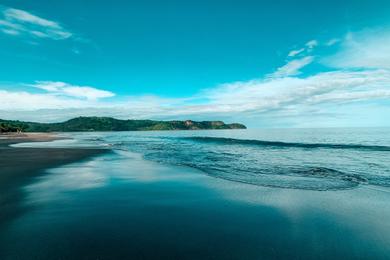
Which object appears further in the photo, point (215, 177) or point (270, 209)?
point (215, 177)

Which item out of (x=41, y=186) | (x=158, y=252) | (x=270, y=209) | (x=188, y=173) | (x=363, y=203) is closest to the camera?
(x=158, y=252)

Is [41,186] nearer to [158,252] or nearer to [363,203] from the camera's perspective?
[158,252]

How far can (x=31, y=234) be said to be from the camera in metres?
4.99

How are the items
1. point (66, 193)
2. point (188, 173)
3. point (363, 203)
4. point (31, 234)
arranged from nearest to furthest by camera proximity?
1. point (31, 234)
2. point (363, 203)
3. point (66, 193)
4. point (188, 173)

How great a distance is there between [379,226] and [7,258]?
304 inches

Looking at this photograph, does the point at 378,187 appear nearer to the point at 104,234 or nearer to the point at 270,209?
the point at 270,209

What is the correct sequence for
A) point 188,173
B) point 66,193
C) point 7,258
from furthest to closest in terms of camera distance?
point 188,173 → point 66,193 → point 7,258

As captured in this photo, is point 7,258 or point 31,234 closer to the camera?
point 7,258

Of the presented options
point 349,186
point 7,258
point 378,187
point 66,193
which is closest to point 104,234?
point 7,258

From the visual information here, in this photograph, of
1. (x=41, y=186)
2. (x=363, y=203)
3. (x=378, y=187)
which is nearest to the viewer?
(x=363, y=203)

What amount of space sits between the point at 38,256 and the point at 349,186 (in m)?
10.8

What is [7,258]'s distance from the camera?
4062mm

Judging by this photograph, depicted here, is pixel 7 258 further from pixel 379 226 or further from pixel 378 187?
pixel 378 187

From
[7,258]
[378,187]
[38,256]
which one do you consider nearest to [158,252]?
[38,256]
